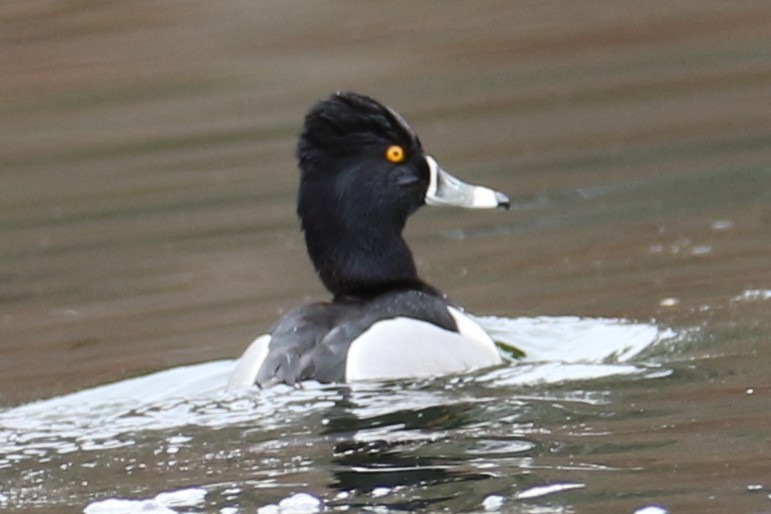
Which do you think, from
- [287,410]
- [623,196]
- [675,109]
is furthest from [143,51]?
[287,410]

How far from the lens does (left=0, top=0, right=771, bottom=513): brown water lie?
7.13 m

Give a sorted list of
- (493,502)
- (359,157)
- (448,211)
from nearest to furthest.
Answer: (493,502) < (359,157) < (448,211)

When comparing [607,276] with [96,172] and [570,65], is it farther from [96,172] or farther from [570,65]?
[570,65]

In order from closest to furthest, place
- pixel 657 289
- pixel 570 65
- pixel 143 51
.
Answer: pixel 657 289, pixel 570 65, pixel 143 51

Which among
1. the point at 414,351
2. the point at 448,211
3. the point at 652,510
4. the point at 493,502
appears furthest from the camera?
the point at 448,211

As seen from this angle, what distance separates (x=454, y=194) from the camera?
9680mm

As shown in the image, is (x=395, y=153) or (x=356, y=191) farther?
(x=395, y=153)

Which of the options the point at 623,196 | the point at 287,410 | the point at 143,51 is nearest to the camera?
the point at 287,410

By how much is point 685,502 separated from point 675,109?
8817 millimetres

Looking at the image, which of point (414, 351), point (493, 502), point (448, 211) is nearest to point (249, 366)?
point (414, 351)

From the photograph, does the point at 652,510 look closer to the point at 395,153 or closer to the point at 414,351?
the point at 414,351

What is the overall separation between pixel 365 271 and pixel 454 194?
2.43 ft

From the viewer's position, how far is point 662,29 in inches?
701

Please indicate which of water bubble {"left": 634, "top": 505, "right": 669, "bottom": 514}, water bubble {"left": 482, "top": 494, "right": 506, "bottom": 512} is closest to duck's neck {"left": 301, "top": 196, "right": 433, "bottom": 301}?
water bubble {"left": 482, "top": 494, "right": 506, "bottom": 512}
